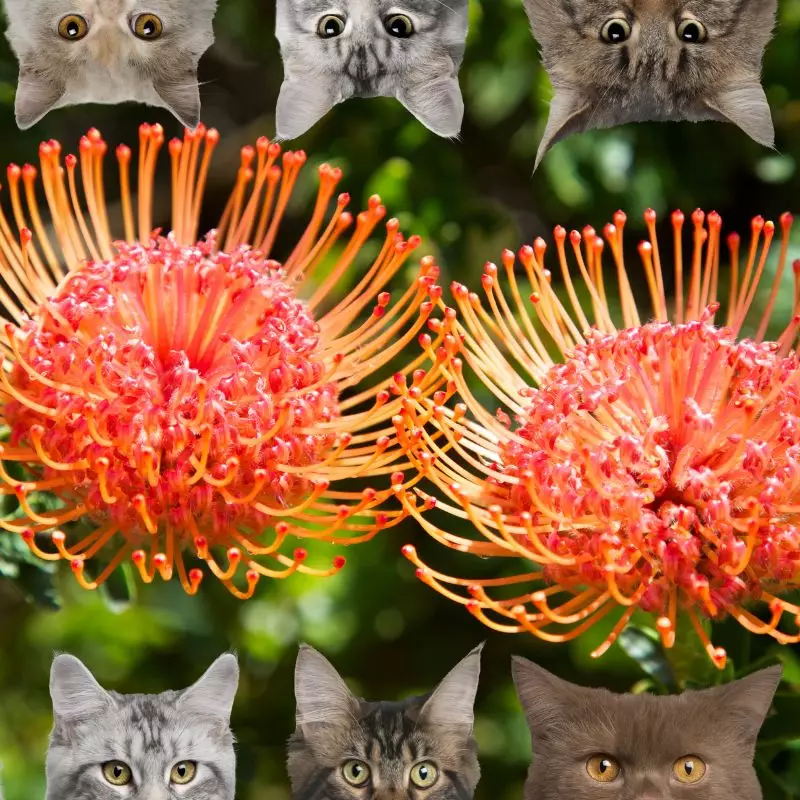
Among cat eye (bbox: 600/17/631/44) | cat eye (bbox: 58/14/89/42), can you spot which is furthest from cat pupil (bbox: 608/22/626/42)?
cat eye (bbox: 58/14/89/42)

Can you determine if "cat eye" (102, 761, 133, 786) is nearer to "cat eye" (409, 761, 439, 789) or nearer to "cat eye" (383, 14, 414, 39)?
"cat eye" (409, 761, 439, 789)

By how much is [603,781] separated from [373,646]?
745mm

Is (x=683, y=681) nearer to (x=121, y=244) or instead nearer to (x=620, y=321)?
(x=620, y=321)

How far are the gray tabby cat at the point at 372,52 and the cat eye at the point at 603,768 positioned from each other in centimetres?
62

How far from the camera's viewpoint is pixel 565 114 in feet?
4.79

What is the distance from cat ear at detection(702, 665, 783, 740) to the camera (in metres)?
1.29

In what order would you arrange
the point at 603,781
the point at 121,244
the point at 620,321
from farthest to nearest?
the point at 620,321 < the point at 121,244 < the point at 603,781

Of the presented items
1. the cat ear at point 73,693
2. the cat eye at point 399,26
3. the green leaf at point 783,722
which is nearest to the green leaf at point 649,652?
the green leaf at point 783,722

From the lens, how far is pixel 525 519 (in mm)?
1286

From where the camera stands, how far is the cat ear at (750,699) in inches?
50.6

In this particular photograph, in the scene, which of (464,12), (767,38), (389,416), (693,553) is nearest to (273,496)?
(389,416)

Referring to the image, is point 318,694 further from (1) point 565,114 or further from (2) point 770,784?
(1) point 565,114

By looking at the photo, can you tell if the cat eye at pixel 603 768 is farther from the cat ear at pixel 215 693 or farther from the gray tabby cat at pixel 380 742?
the cat ear at pixel 215 693

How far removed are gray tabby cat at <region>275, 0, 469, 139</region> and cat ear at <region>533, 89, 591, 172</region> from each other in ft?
0.31
